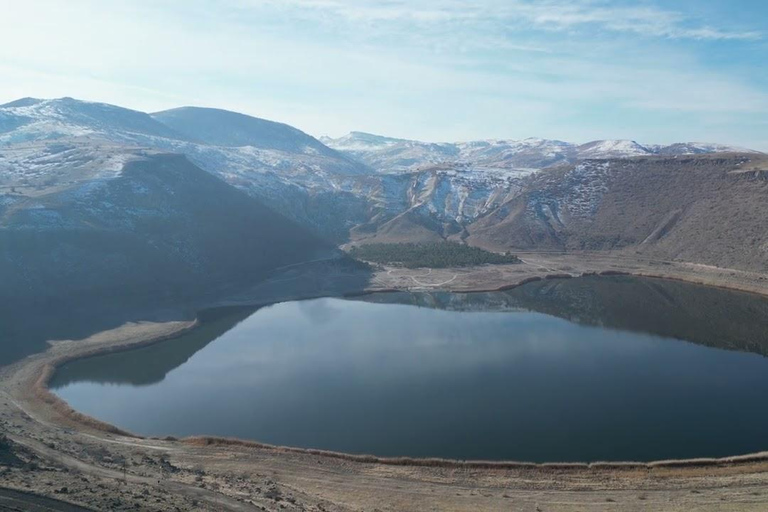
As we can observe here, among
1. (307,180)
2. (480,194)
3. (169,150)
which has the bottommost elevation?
(480,194)

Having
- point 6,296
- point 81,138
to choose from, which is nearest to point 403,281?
point 6,296

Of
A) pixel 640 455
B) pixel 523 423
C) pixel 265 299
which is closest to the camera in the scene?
pixel 640 455

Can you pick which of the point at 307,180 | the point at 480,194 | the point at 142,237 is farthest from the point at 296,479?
the point at 307,180

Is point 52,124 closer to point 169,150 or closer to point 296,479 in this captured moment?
point 169,150

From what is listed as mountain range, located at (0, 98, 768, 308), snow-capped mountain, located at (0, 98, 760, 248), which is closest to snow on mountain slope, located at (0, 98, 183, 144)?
snow-capped mountain, located at (0, 98, 760, 248)

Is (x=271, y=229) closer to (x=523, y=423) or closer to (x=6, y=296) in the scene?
(x=6, y=296)

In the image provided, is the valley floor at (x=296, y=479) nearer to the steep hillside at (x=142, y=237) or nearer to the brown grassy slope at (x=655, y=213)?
the steep hillside at (x=142, y=237)

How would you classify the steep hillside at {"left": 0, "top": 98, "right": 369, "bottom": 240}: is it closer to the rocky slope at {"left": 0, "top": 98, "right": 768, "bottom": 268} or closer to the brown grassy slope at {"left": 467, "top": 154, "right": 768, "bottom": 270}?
the rocky slope at {"left": 0, "top": 98, "right": 768, "bottom": 268}
